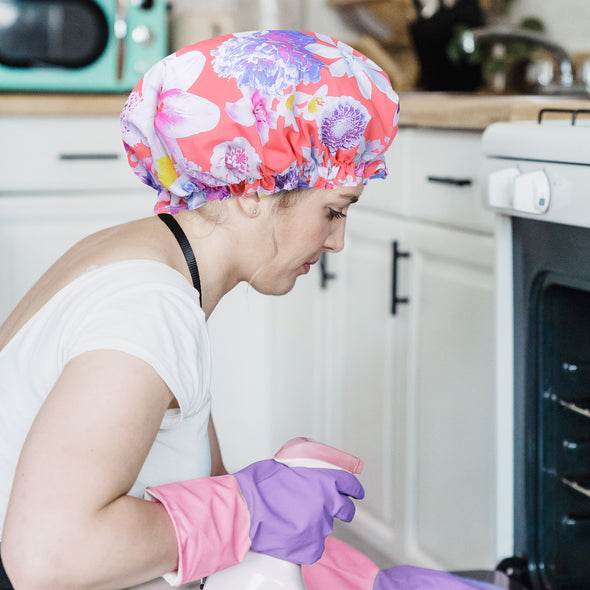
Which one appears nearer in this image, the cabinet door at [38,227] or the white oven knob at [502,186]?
the white oven knob at [502,186]

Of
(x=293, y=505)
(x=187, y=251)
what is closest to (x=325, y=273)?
(x=187, y=251)

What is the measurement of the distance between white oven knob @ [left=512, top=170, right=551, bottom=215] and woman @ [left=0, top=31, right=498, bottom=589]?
15 centimetres

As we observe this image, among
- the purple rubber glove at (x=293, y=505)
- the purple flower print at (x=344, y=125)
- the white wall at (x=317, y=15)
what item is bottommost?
the purple rubber glove at (x=293, y=505)

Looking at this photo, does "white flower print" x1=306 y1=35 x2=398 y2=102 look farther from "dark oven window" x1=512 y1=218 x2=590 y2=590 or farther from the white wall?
the white wall

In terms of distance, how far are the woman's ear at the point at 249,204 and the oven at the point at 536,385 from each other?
0.29 m

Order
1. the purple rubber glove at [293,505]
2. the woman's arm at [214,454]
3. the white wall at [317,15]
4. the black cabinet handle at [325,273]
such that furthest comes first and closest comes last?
the white wall at [317,15] → the black cabinet handle at [325,273] → the woman's arm at [214,454] → the purple rubber glove at [293,505]

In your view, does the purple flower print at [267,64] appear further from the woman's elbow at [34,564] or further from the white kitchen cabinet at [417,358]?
the white kitchen cabinet at [417,358]

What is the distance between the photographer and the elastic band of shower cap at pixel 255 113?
0.81 m

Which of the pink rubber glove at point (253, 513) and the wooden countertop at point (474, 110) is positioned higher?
the wooden countertop at point (474, 110)

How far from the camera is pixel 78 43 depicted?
208 centimetres

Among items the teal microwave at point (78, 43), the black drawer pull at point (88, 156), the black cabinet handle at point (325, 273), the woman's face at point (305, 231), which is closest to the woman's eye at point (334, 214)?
the woman's face at point (305, 231)

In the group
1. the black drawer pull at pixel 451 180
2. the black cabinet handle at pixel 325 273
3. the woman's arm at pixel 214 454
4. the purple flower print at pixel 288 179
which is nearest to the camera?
the purple flower print at pixel 288 179

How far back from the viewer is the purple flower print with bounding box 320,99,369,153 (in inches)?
32.5

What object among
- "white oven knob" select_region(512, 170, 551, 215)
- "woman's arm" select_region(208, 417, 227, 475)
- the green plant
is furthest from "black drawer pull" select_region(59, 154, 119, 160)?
"white oven knob" select_region(512, 170, 551, 215)
